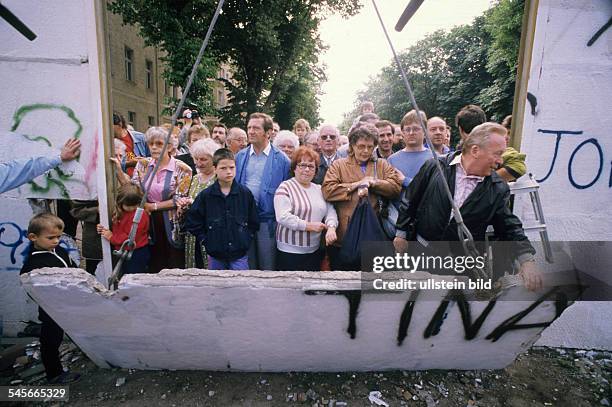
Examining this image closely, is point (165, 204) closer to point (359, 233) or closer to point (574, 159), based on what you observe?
point (359, 233)

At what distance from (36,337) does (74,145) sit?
1882mm

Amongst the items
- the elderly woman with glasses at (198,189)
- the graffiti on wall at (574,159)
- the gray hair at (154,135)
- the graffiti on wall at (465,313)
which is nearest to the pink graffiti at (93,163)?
the gray hair at (154,135)

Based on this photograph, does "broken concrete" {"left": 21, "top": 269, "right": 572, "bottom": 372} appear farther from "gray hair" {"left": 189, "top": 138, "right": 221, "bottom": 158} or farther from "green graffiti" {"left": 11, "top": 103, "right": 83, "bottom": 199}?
"gray hair" {"left": 189, "top": 138, "right": 221, "bottom": 158}

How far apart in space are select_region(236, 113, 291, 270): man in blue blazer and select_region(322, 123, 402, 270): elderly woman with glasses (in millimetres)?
576

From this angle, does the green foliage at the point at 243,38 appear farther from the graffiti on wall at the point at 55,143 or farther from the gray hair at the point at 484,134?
the gray hair at the point at 484,134

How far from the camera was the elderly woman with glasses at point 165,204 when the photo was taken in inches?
117

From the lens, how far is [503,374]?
8.64 ft

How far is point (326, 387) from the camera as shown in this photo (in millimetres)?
2469

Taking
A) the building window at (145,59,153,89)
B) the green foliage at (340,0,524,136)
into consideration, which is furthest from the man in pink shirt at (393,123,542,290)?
the building window at (145,59,153,89)

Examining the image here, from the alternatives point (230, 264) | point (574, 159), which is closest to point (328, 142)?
point (230, 264)

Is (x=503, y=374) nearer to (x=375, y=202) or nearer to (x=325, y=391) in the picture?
(x=325, y=391)

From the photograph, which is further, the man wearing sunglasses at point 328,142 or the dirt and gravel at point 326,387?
the man wearing sunglasses at point 328,142

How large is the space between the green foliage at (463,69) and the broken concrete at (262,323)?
1627cm

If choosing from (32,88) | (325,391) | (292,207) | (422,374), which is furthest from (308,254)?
(32,88)
